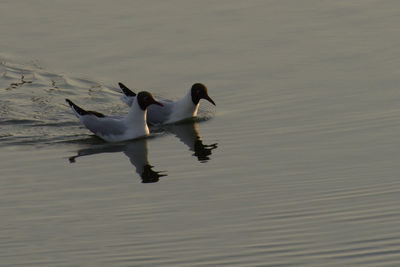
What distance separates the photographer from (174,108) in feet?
65.8

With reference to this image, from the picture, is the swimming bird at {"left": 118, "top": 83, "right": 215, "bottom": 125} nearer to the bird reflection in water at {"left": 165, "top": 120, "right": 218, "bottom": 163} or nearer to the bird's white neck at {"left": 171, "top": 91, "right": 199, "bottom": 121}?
the bird's white neck at {"left": 171, "top": 91, "right": 199, "bottom": 121}

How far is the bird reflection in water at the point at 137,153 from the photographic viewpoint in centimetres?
1605

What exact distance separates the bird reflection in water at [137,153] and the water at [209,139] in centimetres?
4

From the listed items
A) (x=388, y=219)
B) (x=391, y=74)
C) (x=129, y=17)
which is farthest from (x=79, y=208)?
(x=129, y=17)

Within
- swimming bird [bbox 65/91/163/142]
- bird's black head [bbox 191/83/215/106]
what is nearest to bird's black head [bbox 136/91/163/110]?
swimming bird [bbox 65/91/163/142]

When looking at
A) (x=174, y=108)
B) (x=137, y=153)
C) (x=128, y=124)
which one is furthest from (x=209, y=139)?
(x=174, y=108)

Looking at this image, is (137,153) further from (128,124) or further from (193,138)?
Answer: (193,138)

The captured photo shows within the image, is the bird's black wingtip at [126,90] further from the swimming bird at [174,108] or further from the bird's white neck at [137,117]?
the bird's white neck at [137,117]

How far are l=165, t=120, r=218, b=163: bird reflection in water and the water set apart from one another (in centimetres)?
5

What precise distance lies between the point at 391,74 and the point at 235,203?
7.22 metres

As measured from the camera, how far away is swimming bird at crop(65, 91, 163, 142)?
18.8 meters

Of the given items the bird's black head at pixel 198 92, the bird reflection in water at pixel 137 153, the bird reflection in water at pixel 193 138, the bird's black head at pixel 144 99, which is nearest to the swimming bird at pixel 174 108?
the bird's black head at pixel 198 92

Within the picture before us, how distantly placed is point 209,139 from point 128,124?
1506 mm

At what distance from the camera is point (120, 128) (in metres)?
18.8
